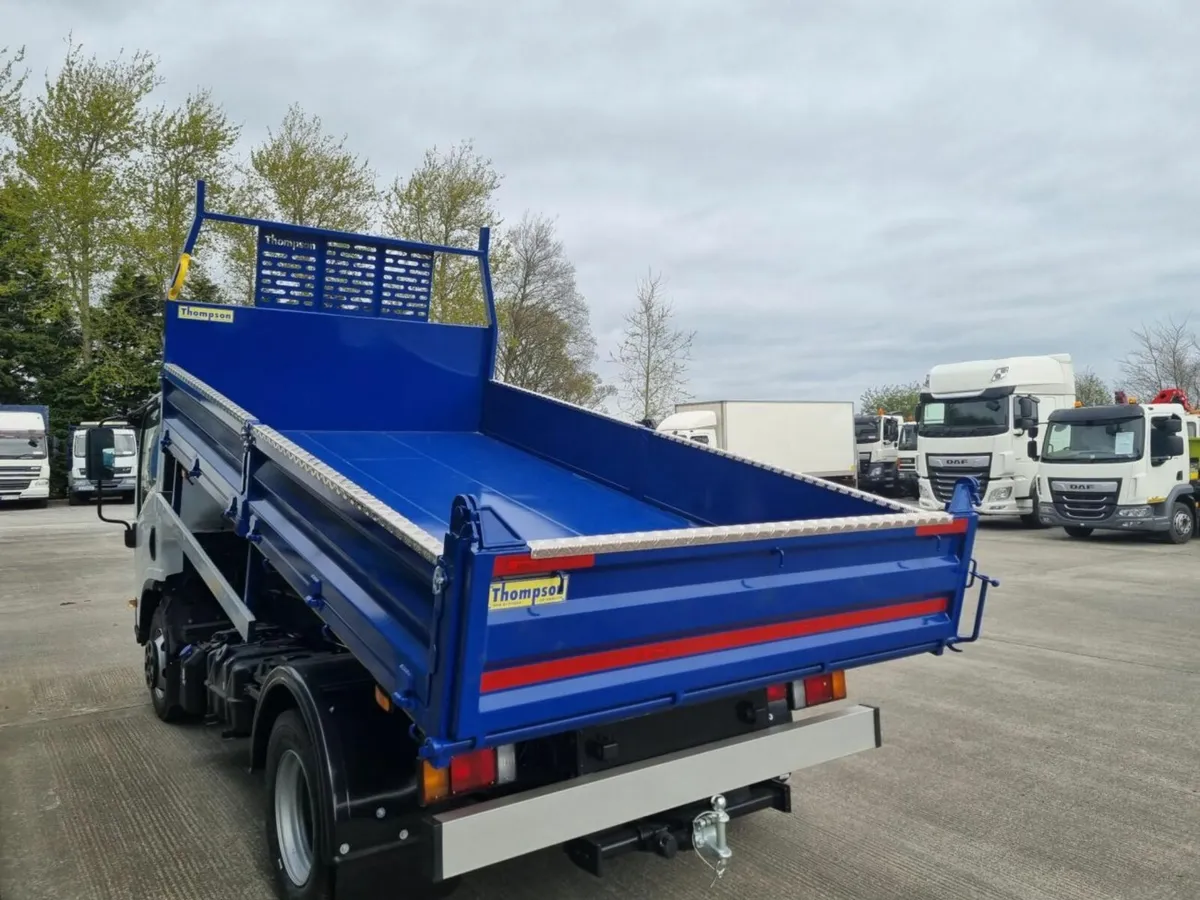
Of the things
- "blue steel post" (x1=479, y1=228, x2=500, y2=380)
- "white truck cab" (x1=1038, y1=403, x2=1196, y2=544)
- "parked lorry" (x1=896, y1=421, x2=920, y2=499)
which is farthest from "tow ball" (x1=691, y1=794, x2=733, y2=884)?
"parked lorry" (x1=896, y1=421, x2=920, y2=499)

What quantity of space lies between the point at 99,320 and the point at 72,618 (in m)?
24.0

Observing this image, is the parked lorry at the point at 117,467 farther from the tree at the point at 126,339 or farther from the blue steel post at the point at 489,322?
the blue steel post at the point at 489,322

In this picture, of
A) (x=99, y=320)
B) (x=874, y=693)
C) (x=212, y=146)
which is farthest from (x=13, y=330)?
(x=874, y=693)

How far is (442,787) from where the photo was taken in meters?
2.81

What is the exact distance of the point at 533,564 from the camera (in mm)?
2422

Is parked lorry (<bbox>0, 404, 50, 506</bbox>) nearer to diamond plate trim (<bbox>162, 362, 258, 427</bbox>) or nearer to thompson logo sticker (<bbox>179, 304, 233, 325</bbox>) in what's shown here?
thompson logo sticker (<bbox>179, 304, 233, 325</bbox>)

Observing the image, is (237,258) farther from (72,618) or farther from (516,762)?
(516,762)

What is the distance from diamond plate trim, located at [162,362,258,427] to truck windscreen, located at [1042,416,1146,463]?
15.9 m

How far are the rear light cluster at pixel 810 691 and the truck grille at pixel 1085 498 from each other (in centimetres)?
1472

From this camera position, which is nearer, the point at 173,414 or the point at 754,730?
the point at 754,730

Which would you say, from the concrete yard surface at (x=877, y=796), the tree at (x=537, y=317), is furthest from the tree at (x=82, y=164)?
the concrete yard surface at (x=877, y=796)

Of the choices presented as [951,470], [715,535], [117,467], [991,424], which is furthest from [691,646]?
[117,467]

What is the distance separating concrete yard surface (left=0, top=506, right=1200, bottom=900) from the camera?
11.9 feet

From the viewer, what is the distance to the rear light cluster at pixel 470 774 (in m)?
2.79
